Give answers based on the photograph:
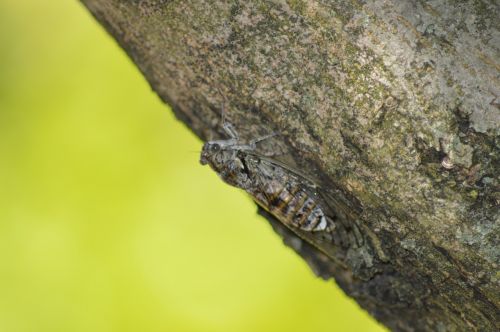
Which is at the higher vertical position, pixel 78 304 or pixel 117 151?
pixel 117 151

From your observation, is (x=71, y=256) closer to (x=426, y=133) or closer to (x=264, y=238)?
(x=264, y=238)

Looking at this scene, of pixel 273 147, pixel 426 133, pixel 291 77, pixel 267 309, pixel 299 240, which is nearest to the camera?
pixel 426 133

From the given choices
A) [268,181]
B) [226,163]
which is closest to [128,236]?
[226,163]

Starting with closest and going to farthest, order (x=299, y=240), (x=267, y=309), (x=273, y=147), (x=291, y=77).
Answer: (x=291, y=77) < (x=273, y=147) < (x=299, y=240) < (x=267, y=309)

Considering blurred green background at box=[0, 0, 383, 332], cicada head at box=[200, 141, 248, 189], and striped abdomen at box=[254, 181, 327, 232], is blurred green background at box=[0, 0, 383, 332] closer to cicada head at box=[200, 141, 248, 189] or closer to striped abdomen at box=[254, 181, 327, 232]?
cicada head at box=[200, 141, 248, 189]

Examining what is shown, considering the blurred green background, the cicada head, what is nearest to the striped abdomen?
the cicada head

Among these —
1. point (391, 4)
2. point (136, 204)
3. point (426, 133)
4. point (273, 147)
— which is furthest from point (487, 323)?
point (136, 204)

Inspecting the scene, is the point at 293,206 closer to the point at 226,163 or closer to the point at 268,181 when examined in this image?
the point at 268,181
